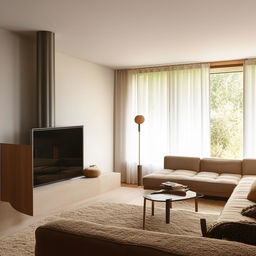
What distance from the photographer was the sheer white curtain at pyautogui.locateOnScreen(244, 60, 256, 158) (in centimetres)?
578

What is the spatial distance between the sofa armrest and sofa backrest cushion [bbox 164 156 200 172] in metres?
4.49

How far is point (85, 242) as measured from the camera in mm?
1420

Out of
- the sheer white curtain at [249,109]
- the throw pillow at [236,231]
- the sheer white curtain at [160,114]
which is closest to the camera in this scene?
the throw pillow at [236,231]

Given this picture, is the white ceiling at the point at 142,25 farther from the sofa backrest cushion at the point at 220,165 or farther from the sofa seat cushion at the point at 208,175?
the sofa seat cushion at the point at 208,175

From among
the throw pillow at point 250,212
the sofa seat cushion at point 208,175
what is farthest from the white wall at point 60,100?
the throw pillow at point 250,212

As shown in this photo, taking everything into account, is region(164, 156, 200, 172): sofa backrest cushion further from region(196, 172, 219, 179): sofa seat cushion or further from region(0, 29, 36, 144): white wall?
region(0, 29, 36, 144): white wall

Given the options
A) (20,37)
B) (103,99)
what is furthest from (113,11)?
(103,99)

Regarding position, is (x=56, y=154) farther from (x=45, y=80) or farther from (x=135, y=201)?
(x=135, y=201)

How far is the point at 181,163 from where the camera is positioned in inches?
233

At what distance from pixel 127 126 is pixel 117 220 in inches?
126

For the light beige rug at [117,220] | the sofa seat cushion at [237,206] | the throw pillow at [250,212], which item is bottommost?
the light beige rug at [117,220]

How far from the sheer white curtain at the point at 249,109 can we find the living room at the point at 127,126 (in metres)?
0.02

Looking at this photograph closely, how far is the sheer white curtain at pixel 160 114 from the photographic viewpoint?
20.5 ft

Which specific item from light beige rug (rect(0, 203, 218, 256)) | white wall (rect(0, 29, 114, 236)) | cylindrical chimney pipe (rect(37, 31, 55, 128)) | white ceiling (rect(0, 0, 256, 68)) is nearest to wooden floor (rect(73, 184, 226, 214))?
light beige rug (rect(0, 203, 218, 256))
